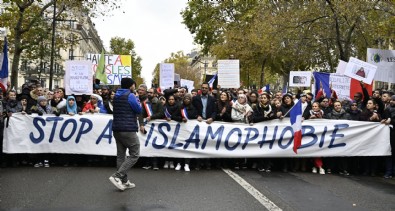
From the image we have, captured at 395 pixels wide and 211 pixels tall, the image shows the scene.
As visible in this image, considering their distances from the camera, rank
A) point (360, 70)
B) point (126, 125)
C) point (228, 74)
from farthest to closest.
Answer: point (228, 74), point (360, 70), point (126, 125)

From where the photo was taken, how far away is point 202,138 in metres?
10.9

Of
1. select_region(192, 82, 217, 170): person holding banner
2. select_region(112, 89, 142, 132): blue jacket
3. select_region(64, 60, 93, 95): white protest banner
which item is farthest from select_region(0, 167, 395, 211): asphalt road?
select_region(64, 60, 93, 95): white protest banner

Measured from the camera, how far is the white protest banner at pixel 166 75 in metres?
17.1

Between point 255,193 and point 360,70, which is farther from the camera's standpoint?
point 360,70

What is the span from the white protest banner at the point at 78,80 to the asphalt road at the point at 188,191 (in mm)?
2189

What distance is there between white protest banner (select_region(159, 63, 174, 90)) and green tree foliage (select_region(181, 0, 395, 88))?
676 cm

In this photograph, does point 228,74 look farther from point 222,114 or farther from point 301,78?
point 301,78

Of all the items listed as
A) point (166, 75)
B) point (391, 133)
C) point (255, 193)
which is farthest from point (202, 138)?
point (166, 75)

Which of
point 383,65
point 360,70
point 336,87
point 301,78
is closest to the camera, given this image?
point 360,70

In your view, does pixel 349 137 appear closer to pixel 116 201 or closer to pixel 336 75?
pixel 336 75

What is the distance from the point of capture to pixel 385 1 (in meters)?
19.1

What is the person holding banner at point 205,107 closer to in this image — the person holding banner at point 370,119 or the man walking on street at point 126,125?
the man walking on street at point 126,125

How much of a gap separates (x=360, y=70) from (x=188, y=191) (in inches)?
254

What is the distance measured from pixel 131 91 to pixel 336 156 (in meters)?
4.77
